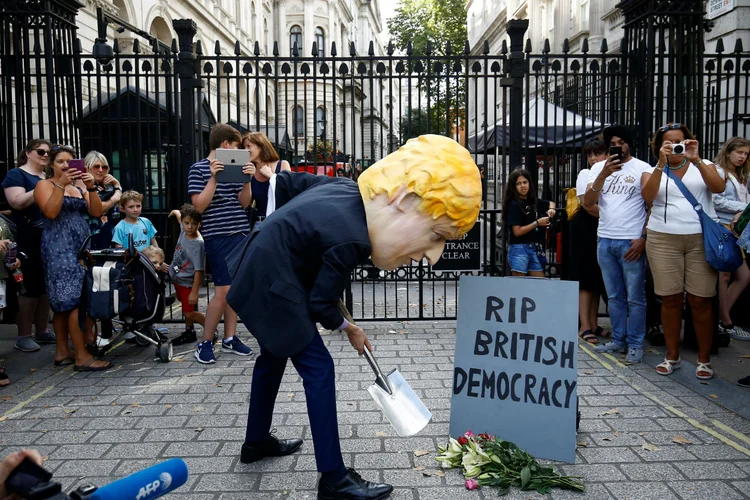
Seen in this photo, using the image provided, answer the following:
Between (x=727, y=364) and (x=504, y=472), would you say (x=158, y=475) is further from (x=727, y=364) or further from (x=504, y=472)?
(x=727, y=364)

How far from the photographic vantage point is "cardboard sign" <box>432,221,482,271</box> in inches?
290

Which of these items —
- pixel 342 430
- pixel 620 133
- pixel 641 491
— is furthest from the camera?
pixel 620 133

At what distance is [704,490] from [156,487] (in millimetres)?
3041

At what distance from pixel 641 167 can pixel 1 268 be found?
5792 millimetres

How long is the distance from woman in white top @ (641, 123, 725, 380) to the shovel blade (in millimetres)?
2946

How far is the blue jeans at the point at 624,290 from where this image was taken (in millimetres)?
5879

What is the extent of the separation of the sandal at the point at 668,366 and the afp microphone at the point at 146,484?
491cm

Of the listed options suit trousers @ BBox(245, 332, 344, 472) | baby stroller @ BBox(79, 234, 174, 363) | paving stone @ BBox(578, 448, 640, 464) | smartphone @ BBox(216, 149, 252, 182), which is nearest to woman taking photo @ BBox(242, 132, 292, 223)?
smartphone @ BBox(216, 149, 252, 182)

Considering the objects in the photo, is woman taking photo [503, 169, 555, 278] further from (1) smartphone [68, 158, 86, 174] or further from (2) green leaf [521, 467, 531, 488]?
(1) smartphone [68, 158, 86, 174]

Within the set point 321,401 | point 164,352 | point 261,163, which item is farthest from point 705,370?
point 164,352

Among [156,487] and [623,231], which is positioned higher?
[623,231]

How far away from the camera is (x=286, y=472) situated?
11.9ft

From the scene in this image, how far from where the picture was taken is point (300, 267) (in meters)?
3.15

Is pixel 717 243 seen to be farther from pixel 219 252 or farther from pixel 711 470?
pixel 219 252
